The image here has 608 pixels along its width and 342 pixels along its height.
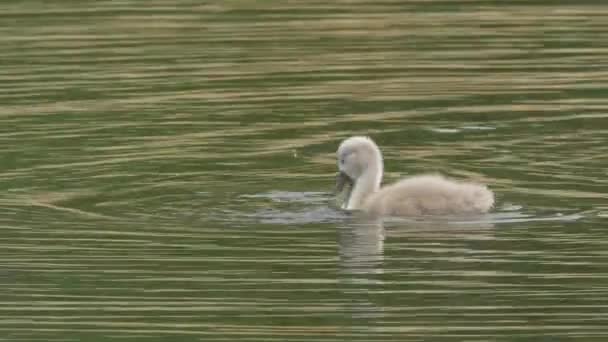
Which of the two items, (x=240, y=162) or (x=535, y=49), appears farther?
(x=535, y=49)

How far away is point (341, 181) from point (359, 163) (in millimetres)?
170

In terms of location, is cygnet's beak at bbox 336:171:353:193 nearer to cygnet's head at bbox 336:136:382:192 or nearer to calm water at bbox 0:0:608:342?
cygnet's head at bbox 336:136:382:192

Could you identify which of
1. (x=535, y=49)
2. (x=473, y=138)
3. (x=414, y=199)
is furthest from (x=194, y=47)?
(x=414, y=199)

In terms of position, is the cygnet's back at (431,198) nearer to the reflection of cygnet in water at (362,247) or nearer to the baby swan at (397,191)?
the baby swan at (397,191)

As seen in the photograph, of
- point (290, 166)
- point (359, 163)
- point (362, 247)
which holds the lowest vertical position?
point (362, 247)

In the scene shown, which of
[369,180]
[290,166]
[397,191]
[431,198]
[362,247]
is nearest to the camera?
[362,247]

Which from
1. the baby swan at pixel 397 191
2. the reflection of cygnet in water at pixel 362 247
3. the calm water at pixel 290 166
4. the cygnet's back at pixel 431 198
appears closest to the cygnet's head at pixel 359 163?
the baby swan at pixel 397 191

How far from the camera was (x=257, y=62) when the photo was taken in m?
19.2

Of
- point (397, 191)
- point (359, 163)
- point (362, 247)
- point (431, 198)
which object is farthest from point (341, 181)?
point (362, 247)

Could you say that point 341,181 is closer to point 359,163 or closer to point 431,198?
point 359,163

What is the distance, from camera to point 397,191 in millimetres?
12984

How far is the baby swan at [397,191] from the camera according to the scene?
12.7 m

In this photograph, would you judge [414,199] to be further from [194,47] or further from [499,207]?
[194,47]

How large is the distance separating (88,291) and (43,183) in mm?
3059
